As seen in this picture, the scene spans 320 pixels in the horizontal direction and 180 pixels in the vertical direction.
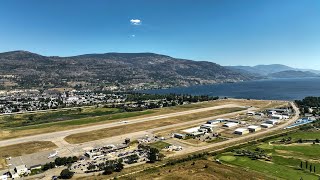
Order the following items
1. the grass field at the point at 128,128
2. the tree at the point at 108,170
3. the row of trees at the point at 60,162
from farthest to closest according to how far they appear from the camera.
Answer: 1. the grass field at the point at 128,128
2. the row of trees at the point at 60,162
3. the tree at the point at 108,170

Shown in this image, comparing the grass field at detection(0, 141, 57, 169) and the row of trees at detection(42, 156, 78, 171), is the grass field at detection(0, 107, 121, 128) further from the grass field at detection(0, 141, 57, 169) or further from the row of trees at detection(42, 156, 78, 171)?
the row of trees at detection(42, 156, 78, 171)

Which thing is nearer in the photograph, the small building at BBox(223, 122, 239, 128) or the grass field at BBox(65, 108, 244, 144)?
the grass field at BBox(65, 108, 244, 144)

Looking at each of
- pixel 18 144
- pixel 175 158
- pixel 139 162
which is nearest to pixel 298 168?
pixel 175 158

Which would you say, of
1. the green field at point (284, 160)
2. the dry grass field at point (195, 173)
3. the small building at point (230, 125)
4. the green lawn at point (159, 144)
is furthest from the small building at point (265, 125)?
the dry grass field at point (195, 173)

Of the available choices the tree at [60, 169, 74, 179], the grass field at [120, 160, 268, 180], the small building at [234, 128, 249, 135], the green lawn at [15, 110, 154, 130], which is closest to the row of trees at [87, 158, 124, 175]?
the grass field at [120, 160, 268, 180]

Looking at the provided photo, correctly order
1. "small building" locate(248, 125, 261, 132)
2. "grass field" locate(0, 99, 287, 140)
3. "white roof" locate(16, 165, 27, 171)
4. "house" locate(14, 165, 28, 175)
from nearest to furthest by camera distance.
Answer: "house" locate(14, 165, 28, 175) < "white roof" locate(16, 165, 27, 171) < "small building" locate(248, 125, 261, 132) < "grass field" locate(0, 99, 287, 140)

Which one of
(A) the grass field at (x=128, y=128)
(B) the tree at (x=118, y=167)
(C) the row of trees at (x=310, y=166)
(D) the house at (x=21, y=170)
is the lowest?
(D) the house at (x=21, y=170)

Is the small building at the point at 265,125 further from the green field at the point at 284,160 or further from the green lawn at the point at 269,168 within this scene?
the green lawn at the point at 269,168

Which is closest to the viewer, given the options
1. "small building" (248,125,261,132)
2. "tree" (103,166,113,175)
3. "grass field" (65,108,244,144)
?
"tree" (103,166,113,175)
